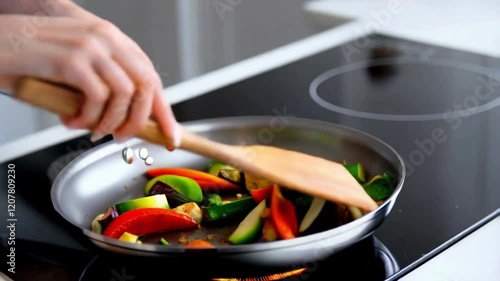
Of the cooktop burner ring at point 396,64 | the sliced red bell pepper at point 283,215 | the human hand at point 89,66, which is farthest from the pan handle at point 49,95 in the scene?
the cooktop burner ring at point 396,64

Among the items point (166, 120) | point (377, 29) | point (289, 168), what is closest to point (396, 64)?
point (377, 29)

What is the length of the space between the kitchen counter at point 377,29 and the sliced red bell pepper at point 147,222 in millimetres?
326

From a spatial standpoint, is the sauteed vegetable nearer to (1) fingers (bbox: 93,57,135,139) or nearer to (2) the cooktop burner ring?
(1) fingers (bbox: 93,57,135,139)

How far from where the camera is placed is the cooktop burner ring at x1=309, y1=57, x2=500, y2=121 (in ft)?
3.67

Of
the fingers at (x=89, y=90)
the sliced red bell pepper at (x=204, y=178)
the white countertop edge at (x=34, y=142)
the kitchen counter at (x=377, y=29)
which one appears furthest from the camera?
the kitchen counter at (x=377, y=29)

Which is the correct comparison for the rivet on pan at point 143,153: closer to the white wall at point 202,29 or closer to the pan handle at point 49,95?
the pan handle at point 49,95

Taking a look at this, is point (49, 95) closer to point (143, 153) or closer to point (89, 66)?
point (89, 66)

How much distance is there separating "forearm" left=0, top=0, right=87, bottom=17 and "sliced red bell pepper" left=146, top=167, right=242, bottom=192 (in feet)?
0.68

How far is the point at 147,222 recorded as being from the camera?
2.64 feet

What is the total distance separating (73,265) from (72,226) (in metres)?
0.07

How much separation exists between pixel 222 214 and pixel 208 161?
165 mm

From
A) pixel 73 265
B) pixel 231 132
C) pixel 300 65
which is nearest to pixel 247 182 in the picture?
pixel 231 132

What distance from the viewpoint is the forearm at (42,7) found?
83cm

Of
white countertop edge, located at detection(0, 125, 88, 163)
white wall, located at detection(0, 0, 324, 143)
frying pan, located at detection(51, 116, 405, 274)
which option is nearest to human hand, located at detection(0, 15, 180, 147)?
frying pan, located at detection(51, 116, 405, 274)
